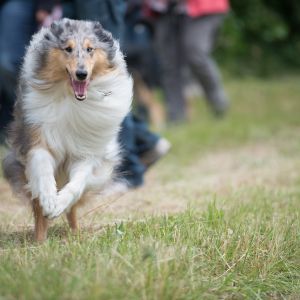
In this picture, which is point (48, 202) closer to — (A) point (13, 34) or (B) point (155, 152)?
(B) point (155, 152)

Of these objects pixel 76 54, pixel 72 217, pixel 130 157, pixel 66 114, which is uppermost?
pixel 76 54

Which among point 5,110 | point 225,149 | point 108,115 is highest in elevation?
point 108,115

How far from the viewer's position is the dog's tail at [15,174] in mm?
4289

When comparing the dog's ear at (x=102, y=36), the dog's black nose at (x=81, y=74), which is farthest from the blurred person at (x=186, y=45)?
the dog's black nose at (x=81, y=74)

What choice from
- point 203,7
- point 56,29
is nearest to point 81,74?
point 56,29

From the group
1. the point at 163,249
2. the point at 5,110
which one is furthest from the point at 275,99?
the point at 163,249

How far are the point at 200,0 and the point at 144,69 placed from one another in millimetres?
2201

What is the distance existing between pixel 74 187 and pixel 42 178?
19 cm

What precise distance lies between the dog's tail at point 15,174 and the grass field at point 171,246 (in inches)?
9.2

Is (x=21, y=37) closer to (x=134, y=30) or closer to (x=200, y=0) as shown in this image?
(x=200, y=0)

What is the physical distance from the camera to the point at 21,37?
6.52 meters

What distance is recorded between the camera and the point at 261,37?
663 inches

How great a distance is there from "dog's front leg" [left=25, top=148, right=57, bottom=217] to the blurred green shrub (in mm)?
12573

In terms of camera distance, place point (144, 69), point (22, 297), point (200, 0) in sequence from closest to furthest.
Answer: point (22, 297) → point (200, 0) → point (144, 69)
